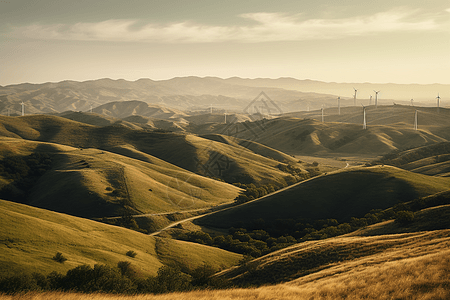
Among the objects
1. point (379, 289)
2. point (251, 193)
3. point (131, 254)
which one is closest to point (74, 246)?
point (131, 254)

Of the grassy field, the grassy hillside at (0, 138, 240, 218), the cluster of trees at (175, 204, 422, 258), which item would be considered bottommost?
the cluster of trees at (175, 204, 422, 258)

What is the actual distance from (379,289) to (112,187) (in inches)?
5045

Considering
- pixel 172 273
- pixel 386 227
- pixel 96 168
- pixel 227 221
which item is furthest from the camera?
pixel 96 168

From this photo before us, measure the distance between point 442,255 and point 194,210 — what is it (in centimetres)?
11677

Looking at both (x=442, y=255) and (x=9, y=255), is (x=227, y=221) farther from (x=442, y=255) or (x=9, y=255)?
(x=442, y=255)

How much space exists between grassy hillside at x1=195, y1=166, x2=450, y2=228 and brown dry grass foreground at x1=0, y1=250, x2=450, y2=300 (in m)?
91.4

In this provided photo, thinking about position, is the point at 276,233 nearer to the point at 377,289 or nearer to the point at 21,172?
the point at 377,289

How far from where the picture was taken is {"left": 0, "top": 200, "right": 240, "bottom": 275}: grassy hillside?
47.8 m

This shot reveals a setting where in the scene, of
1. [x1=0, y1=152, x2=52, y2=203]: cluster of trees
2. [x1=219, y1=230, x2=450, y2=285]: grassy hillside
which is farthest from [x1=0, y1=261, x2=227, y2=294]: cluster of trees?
[x1=0, y1=152, x2=52, y2=203]: cluster of trees

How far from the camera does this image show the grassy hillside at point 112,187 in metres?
128

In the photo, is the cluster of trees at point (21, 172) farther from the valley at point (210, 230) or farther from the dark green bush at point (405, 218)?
the dark green bush at point (405, 218)

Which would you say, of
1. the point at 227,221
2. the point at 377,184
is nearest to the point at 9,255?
the point at 227,221

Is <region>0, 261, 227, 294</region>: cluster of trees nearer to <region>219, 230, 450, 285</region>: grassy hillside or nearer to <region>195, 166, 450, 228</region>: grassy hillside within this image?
<region>219, 230, 450, 285</region>: grassy hillside

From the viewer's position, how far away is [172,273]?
165 feet
